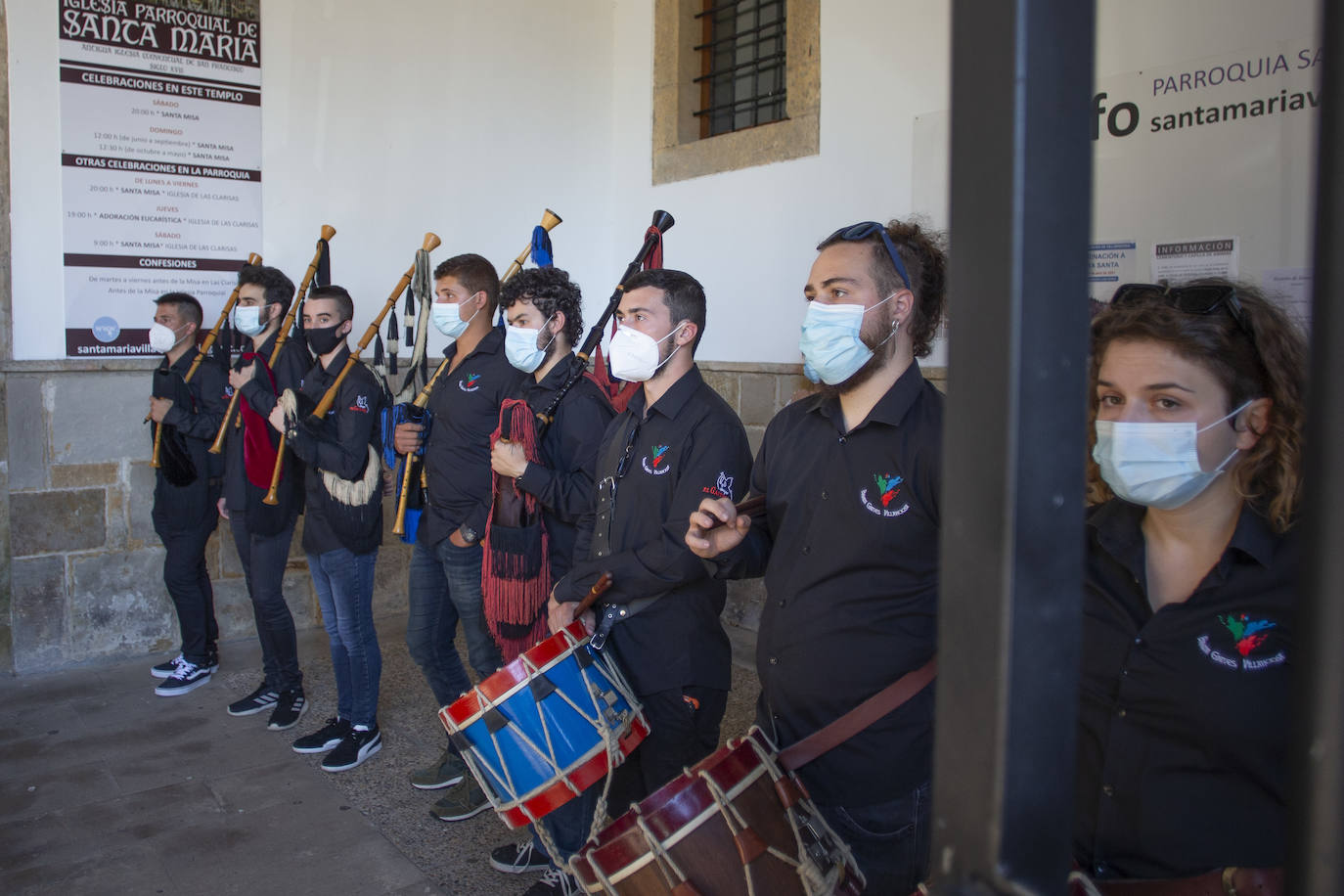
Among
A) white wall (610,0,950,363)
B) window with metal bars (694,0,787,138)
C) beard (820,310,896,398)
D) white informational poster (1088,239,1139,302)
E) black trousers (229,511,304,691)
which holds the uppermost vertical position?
window with metal bars (694,0,787,138)

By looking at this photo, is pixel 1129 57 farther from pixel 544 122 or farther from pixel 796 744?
pixel 544 122

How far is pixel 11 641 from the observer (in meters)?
5.04

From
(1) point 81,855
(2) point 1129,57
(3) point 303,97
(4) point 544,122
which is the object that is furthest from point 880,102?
(1) point 81,855

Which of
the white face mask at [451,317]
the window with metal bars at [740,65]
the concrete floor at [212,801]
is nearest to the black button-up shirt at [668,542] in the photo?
the concrete floor at [212,801]

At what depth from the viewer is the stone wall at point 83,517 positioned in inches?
198

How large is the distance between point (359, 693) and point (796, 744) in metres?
2.70

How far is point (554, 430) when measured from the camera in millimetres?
3385

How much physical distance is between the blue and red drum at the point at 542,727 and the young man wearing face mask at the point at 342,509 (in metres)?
1.72

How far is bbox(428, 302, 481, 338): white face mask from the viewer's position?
3.98m

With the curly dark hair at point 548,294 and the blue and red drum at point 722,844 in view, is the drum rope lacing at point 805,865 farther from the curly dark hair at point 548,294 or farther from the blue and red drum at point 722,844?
the curly dark hair at point 548,294

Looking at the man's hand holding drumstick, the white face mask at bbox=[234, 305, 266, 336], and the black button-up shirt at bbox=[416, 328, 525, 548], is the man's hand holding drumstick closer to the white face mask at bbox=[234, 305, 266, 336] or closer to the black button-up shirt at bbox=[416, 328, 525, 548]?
the black button-up shirt at bbox=[416, 328, 525, 548]

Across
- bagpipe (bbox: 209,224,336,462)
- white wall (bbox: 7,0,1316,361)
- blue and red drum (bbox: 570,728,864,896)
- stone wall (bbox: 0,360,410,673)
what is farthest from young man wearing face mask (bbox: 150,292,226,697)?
blue and red drum (bbox: 570,728,864,896)

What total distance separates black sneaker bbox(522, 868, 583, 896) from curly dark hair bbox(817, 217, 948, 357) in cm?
184

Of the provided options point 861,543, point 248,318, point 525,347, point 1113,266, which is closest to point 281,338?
point 248,318
